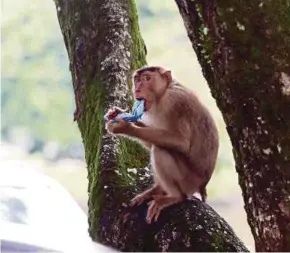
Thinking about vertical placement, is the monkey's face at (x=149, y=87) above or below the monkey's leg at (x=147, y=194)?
above

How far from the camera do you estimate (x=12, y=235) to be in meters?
1.98

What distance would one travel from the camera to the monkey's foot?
2.08m

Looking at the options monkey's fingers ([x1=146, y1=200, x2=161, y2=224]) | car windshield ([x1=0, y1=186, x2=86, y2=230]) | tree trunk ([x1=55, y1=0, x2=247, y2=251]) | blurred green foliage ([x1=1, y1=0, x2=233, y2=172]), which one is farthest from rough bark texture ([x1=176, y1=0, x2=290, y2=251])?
blurred green foliage ([x1=1, y1=0, x2=233, y2=172])

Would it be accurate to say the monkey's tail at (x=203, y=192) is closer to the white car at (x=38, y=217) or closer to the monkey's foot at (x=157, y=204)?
the monkey's foot at (x=157, y=204)

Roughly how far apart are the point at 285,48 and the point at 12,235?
929 mm

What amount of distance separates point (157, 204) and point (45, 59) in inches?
84.5

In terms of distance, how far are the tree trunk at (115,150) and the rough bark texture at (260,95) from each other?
0.27 m

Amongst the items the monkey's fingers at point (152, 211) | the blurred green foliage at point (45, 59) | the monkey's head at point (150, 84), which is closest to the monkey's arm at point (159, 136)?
the monkey's head at point (150, 84)

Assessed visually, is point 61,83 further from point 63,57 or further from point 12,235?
point 12,235

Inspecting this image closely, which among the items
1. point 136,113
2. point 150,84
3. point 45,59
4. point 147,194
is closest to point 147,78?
point 150,84

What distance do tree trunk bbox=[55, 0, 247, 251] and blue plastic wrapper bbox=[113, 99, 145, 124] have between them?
0.44ft

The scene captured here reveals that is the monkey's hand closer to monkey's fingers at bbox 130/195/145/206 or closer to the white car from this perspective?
monkey's fingers at bbox 130/195/145/206

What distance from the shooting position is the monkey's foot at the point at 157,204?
208cm

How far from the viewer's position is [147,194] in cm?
221
